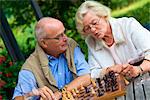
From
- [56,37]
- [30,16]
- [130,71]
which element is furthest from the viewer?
[30,16]

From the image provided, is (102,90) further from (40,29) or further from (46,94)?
(40,29)

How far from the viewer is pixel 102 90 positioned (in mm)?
2898

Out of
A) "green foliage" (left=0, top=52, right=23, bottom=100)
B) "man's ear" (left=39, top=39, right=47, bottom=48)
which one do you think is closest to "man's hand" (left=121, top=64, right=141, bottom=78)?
"man's ear" (left=39, top=39, right=47, bottom=48)

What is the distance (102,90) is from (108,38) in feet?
2.90

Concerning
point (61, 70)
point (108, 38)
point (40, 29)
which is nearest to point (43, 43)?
point (40, 29)

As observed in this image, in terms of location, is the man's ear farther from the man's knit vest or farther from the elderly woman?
the elderly woman

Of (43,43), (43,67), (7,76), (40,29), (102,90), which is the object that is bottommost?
(7,76)

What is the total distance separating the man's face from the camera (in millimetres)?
3516

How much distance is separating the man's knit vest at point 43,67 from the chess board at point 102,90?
55cm

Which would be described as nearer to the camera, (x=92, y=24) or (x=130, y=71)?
(x=130, y=71)

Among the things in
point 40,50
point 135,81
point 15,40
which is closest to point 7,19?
point 15,40

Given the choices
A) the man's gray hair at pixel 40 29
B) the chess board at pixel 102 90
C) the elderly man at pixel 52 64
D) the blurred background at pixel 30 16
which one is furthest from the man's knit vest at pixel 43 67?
the blurred background at pixel 30 16

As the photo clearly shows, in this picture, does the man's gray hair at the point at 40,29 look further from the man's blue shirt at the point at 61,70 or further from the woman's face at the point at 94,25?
the woman's face at the point at 94,25

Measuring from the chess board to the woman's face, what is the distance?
0.65 m
